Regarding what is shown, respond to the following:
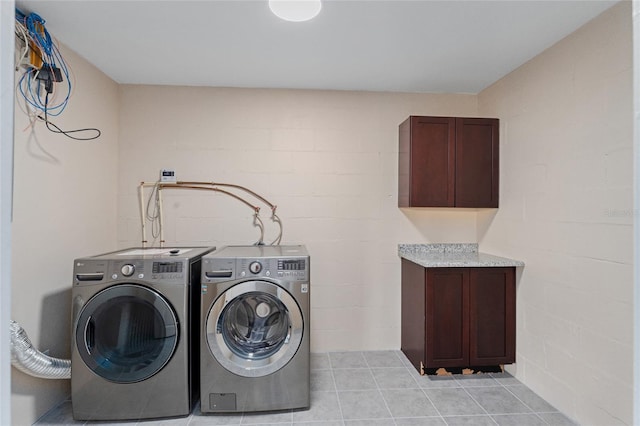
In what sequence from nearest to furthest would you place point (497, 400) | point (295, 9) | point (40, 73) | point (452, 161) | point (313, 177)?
point (295, 9) < point (40, 73) < point (497, 400) < point (452, 161) < point (313, 177)

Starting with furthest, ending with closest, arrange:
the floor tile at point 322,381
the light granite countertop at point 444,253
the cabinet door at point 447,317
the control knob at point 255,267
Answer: the light granite countertop at point 444,253 → the cabinet door at point 447,317 → the floor tile at point 322,381 → the control knob at point 255,267

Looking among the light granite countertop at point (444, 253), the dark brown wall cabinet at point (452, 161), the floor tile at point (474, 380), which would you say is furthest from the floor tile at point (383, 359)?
the dark brown wall cabinet at point (452, 161)

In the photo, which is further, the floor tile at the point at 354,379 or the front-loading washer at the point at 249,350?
the floor tile at the point at 354,379

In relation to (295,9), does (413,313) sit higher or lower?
lower

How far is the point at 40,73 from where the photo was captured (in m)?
2.02

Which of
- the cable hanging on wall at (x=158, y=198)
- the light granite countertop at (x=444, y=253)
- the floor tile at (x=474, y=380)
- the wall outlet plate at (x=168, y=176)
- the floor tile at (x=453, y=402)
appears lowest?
the floor tile at (x=453, y=402)

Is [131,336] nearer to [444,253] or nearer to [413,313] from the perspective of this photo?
[413,313]

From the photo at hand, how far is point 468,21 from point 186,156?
94.7 inches

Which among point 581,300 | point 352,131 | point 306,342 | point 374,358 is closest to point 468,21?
point 352,131

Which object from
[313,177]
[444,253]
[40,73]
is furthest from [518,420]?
[40,73]

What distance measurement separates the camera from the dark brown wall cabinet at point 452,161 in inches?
110

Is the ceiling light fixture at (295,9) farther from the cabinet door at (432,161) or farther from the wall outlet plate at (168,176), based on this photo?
the wall outlet plate at (168,176)

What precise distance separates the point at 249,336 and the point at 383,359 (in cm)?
131

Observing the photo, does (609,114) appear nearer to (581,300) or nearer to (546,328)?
(581,300)
